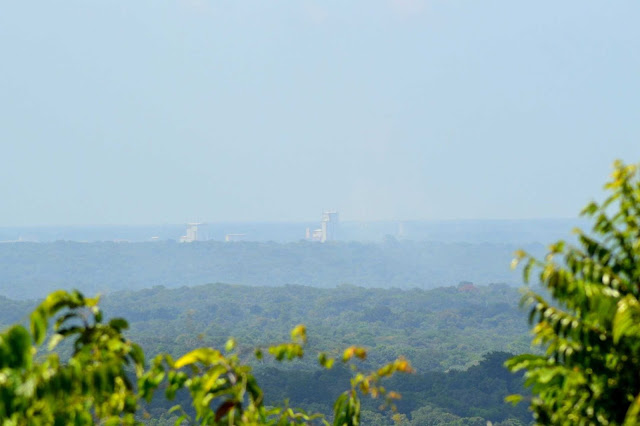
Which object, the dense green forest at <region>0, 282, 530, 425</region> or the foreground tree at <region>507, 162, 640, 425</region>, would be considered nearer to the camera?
the foreground tree at <region>507, 162, 640, 425</region>

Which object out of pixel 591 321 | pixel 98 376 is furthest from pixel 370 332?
pixel 98 376

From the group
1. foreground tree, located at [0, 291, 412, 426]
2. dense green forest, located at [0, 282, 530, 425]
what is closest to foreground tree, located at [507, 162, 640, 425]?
foreground tree, located at [0, 291, 412, 426]

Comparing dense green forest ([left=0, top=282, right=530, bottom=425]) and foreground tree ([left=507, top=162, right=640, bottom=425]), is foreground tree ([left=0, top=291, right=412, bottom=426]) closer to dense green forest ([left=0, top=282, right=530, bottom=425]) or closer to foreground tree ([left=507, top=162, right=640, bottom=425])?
foreground tree ([left=507, top=162, right=640, bottom=425])

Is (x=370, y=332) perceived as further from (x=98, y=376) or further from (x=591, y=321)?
(x=98, y=376)

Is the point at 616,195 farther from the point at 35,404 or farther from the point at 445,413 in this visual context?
the point at 445,413

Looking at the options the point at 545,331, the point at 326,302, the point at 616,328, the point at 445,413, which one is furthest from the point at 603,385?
the point at 326,302

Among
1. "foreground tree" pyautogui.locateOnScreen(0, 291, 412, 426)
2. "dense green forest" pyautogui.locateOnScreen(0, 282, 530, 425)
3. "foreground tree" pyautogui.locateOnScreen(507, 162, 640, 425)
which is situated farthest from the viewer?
"dense green forest" pyautogui.locateOnScreen(0, 282, 530, 425)

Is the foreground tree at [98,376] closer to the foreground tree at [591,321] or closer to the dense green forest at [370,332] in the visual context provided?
the foreground tree at [591,321]

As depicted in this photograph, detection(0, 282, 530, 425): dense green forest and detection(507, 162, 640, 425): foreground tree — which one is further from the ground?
detection(507, 162, 640, 425): foreground tree
